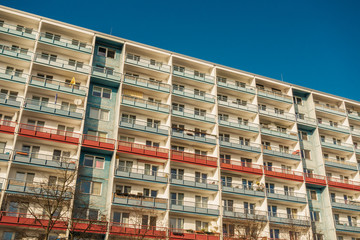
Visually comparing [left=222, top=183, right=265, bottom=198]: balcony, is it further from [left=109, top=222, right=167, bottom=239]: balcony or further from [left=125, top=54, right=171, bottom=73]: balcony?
[left=125, top=54, right=171, bottom=73]: balcony

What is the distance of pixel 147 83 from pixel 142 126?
748cm

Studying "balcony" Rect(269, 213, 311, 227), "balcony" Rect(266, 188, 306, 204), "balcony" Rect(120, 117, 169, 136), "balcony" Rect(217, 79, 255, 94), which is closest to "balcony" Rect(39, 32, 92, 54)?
"balcony" Rect(120, 117, 169, 136)

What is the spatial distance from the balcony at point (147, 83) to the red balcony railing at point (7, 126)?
54.6ft

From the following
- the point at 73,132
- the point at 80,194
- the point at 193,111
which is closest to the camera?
the point at 80,194

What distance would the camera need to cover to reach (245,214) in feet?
171

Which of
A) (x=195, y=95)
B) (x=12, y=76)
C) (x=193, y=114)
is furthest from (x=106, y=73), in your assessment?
(x=193, y=114)

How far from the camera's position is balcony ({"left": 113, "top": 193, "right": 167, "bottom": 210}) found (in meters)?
47.1

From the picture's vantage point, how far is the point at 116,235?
1761 inches

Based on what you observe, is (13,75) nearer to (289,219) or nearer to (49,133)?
(49,133)

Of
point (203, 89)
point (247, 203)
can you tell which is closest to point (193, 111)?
point (203, 89)

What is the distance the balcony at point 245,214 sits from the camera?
169 ft

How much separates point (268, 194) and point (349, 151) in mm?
20775

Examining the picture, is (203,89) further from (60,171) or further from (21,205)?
(21,205)

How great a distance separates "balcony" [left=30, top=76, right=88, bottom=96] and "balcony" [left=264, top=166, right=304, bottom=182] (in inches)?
1169
